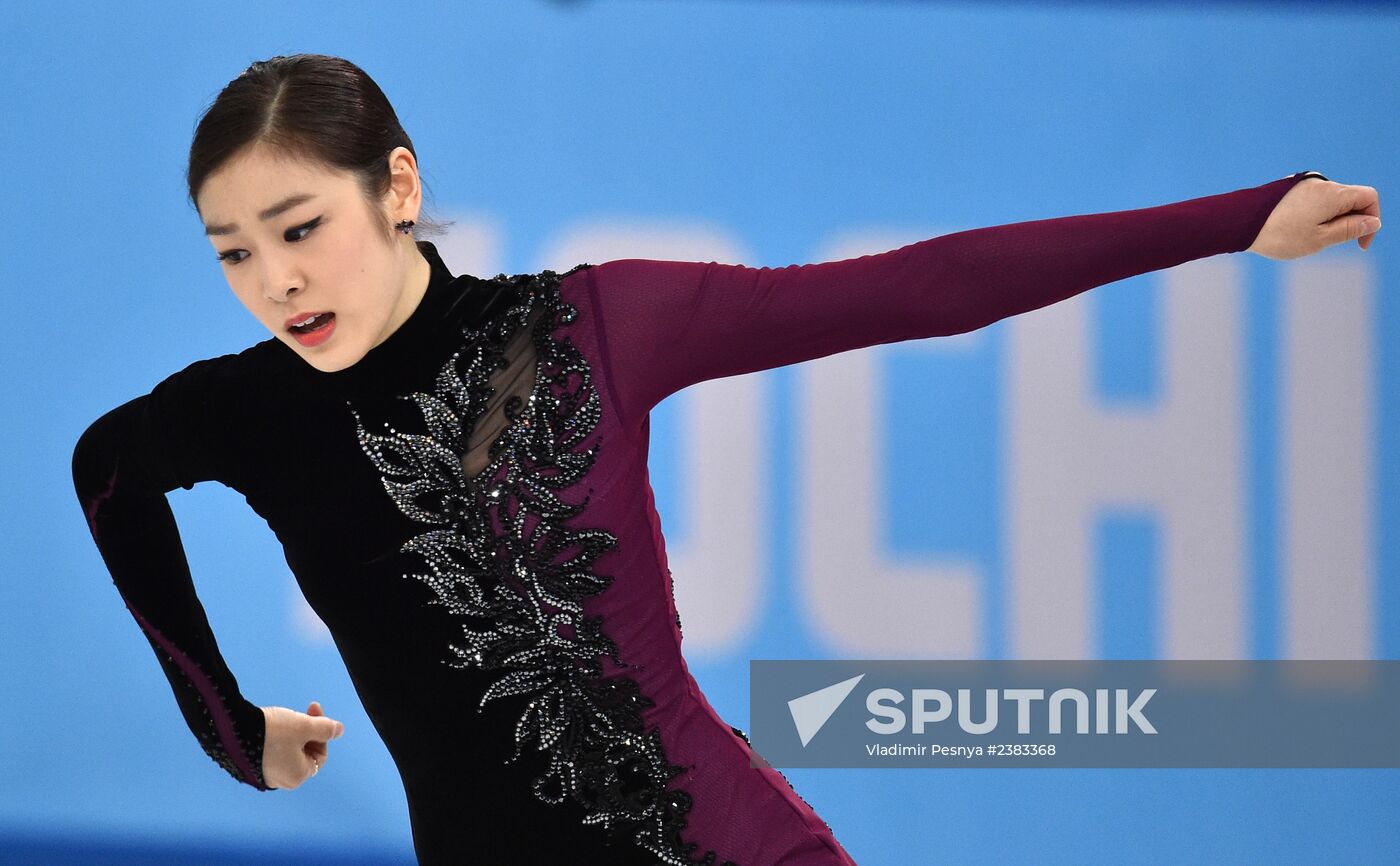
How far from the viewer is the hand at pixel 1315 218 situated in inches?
42.5

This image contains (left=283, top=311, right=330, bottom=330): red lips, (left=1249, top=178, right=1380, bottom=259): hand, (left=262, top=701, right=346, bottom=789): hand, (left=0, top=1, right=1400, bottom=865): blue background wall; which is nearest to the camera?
(left=1249, top=178, right=1380, bottom=259): hand

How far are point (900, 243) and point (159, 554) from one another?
1467 mm

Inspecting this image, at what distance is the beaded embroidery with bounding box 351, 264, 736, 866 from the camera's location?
1206 millimetres

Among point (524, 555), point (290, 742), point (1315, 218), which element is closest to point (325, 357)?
point (524, 555)

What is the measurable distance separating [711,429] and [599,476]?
1.33 metres

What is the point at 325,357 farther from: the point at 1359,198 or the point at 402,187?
the point at 1359,198

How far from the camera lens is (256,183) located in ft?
3.81

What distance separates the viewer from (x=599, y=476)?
3.95ft

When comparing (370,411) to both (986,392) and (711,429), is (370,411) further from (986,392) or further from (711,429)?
(986,392)

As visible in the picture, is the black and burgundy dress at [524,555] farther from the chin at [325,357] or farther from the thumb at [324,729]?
the thumb at [324,729]

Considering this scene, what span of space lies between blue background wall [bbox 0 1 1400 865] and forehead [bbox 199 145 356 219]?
137cm

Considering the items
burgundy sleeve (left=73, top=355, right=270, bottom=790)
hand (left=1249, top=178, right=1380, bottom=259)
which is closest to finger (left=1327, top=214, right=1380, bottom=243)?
hand (left=1249, top=178, right=1380, bottom=259)

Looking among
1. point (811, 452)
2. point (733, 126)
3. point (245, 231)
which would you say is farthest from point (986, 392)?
point (245, 231)

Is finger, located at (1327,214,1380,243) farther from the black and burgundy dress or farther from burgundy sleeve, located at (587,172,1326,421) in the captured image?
the black and burgundy dress
